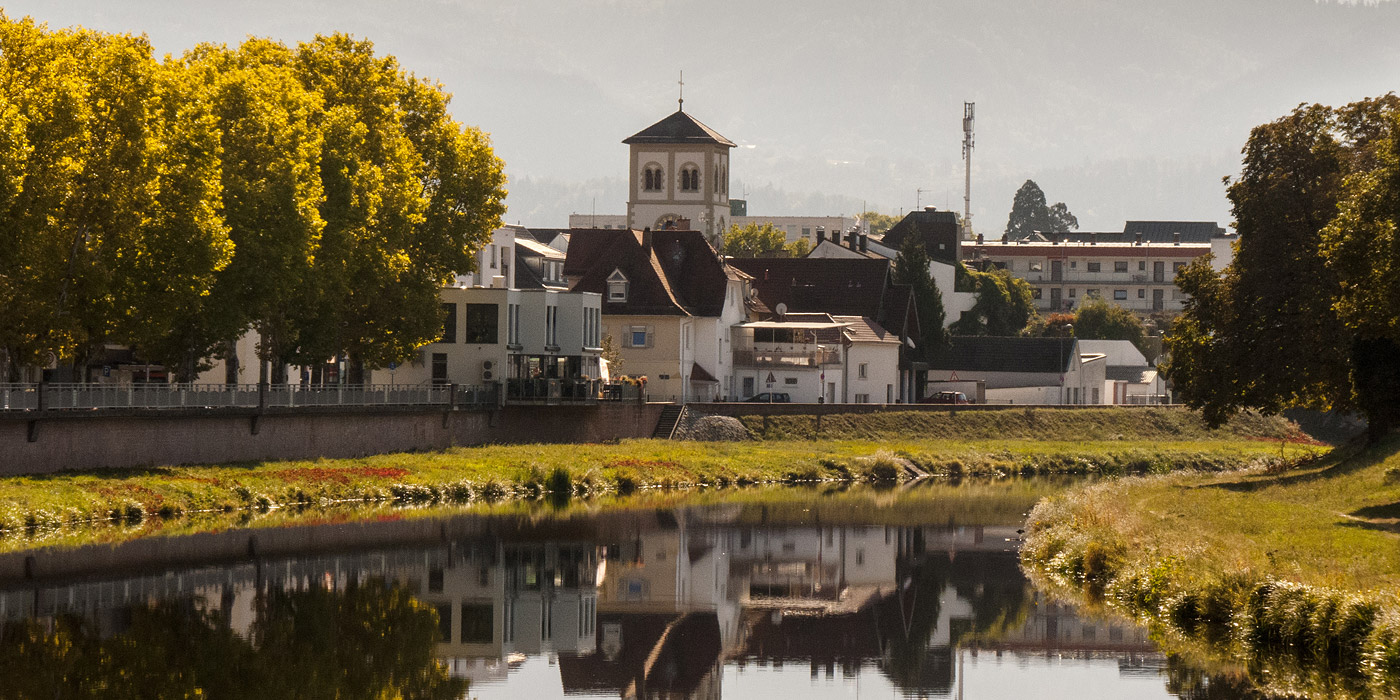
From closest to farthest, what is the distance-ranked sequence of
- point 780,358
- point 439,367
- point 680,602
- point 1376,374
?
point 680,602, point 1376,374, point 439,367, point 780,358

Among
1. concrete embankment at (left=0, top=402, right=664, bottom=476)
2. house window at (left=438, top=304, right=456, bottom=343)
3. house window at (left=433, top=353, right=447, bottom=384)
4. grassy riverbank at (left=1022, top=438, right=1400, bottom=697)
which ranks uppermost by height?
house window at (left=438, top=304, right=456, bottom=343)

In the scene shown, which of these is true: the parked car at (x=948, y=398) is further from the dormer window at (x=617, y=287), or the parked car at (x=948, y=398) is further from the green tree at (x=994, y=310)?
the green tree at (x=994, y=310)

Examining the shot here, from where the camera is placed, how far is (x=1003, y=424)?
324 ft

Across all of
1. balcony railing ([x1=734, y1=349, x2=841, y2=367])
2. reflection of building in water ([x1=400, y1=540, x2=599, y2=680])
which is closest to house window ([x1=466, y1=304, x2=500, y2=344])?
balcony railing ([x1=734, y1=349, x2=841, y2=367])

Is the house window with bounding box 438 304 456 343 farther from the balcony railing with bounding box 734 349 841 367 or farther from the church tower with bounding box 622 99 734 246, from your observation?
the church tower with bounding box 622 99 734 246

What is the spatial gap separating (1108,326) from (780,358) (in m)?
59.1

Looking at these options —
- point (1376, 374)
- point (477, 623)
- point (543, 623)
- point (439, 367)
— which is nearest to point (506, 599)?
point (543, 623)

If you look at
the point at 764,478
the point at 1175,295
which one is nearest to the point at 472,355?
the point at 764,478

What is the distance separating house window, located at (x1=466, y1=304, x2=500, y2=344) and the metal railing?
7.32 feet

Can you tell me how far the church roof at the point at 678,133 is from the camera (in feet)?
479

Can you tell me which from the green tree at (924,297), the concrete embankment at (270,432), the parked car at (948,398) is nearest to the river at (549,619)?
the concrete embankment at (270,432)

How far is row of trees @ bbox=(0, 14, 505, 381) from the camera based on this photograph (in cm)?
4750

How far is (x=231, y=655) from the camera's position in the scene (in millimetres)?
28234

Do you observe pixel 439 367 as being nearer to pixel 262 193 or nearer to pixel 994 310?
pixel 262 193
